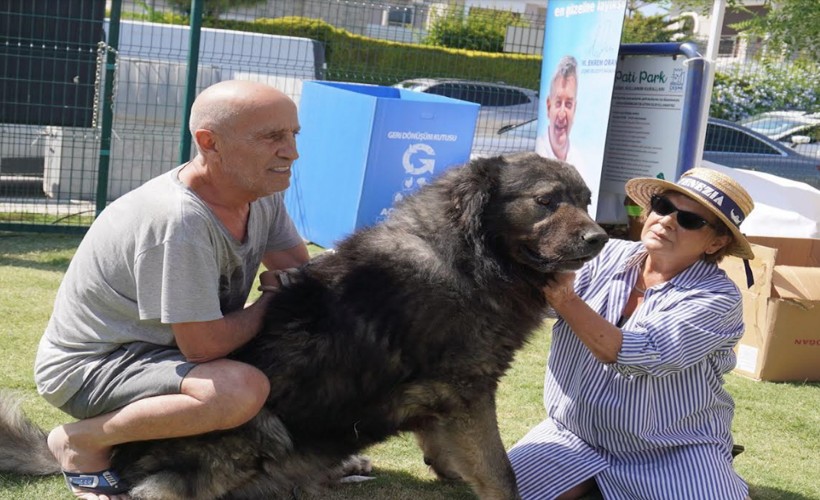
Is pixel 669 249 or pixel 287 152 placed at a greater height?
pixel 287 152

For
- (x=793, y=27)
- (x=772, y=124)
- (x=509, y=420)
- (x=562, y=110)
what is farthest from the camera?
(x=772, y=124)

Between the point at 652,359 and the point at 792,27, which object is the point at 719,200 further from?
the point at 792,27

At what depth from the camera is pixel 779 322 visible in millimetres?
5430

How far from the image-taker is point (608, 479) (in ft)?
11.6

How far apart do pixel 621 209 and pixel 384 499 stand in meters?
4.15

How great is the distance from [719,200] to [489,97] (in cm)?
718

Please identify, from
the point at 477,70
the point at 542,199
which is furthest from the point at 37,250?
the point at 477,70

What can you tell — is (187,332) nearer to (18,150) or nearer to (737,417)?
(737,417)

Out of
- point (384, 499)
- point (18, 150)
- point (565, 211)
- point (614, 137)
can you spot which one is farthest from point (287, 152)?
point (18, 150)

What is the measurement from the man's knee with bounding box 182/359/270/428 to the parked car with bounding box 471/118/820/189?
7.75 m

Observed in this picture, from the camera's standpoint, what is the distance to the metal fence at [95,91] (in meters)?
7.88

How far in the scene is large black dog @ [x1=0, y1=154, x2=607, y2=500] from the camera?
9.98 feet

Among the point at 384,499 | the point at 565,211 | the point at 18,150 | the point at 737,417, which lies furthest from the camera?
the point at 18,150

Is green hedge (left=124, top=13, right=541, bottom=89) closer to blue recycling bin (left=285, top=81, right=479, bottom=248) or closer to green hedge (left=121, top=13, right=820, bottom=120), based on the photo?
green hedge (left=121, top=13, right=820, bottom=120)
